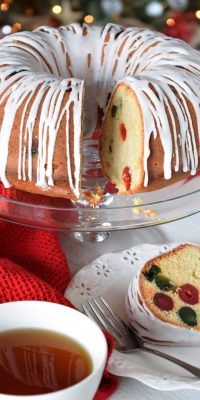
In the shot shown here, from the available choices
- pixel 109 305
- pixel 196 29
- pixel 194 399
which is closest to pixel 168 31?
pixel 196 29

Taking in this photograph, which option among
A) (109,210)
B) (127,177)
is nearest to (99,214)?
(109,210)

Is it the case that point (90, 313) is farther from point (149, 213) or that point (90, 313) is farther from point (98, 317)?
point (149, 213)

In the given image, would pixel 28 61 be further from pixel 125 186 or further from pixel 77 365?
pixel 77 365

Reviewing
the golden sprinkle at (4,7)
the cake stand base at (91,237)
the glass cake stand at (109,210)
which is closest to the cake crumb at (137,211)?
the glass cake stand at (109,210)

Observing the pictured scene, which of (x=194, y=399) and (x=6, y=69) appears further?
(x=6, y=69)

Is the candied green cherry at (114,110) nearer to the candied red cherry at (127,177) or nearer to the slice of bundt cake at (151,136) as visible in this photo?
the slice of bundt cake at (151,136)
